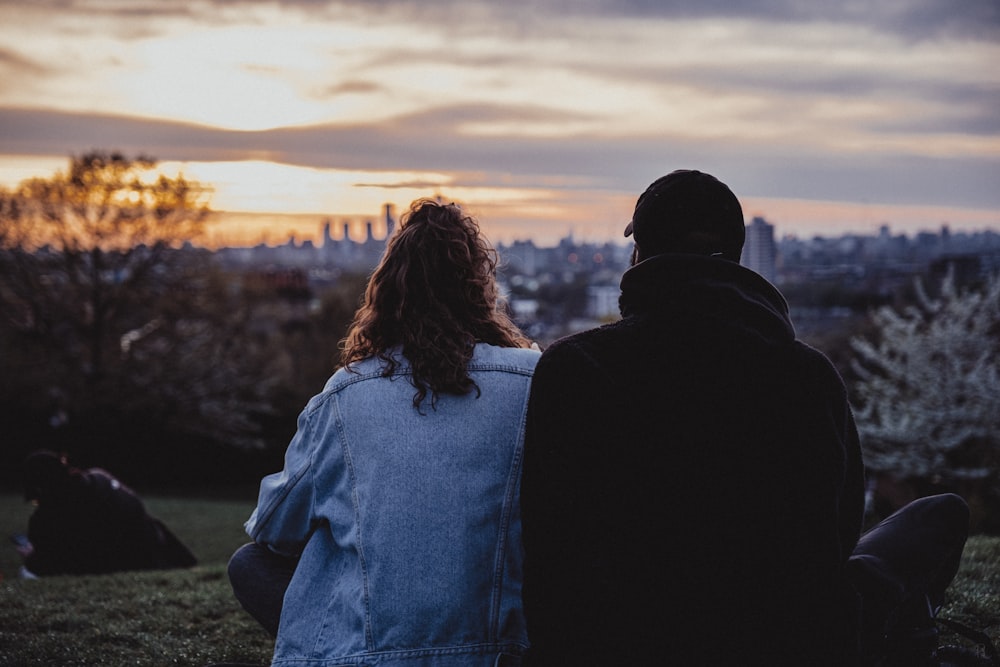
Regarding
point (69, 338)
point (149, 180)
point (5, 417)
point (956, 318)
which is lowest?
point (5, 417)

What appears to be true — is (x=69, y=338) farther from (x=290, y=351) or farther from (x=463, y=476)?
(x=463, y=476)

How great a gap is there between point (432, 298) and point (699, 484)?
3.35 feet

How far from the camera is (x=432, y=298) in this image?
8.80 ft

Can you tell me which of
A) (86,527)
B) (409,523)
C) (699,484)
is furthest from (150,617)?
(699,484)

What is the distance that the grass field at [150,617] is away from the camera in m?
3.85

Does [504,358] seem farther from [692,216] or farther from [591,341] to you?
[692,216]

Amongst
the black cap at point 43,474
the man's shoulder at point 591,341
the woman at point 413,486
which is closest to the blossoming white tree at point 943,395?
the black cap at point 43,474

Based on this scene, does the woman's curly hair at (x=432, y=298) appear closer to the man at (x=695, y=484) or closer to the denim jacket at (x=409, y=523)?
the denim jacket at (x=409, y=523)

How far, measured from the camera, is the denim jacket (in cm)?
241

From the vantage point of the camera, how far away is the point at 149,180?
881 inches

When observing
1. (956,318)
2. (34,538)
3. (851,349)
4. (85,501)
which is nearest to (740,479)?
(85,501)

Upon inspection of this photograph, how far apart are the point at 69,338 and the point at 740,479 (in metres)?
23.7

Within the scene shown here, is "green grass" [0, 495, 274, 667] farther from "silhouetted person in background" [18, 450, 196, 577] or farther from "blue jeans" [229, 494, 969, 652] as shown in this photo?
"blue jeans" [229, 494, 969, 652]

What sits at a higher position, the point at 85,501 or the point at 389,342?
the point at 389,342
